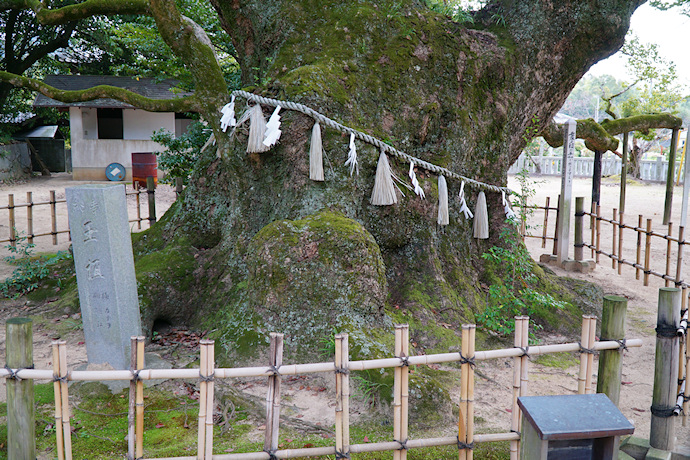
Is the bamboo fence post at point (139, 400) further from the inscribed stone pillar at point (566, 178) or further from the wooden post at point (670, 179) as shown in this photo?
the wooden post at point (670, 179)

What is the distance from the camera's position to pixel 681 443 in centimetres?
372

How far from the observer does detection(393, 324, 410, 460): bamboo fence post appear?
3.17 m

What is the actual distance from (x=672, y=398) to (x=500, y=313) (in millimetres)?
2756

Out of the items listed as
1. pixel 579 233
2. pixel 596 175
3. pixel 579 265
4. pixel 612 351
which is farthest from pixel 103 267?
pixel 596 175

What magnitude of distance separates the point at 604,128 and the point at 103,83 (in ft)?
50.4

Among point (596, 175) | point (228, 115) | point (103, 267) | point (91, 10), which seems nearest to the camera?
point (103, 267)

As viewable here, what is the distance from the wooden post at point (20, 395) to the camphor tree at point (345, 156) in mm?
1932

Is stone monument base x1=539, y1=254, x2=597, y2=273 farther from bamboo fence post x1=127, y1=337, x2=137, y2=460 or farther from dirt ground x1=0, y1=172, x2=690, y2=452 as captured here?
bamboo fence post x1=127, y1=337, x2=137, y2=460

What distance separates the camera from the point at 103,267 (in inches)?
192

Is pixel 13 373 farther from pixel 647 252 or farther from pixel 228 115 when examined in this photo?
pixel 647 252

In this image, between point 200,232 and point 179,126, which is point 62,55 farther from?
point 200,232

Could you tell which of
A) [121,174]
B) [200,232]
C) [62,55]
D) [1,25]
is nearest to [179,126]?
[121,174]

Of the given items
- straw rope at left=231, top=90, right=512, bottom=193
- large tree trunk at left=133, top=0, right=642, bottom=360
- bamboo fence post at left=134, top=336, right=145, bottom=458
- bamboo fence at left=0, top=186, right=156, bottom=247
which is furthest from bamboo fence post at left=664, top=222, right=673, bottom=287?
bamboo fence at left=0, top=186, right=156, bottom=247

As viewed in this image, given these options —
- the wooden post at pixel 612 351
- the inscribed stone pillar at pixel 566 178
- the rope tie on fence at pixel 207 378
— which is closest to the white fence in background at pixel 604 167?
the inscribed stone pillar at pixel 566 178
